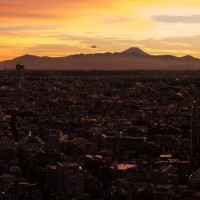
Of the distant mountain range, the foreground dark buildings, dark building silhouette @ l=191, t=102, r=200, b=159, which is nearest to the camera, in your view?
the foreground dark buildings

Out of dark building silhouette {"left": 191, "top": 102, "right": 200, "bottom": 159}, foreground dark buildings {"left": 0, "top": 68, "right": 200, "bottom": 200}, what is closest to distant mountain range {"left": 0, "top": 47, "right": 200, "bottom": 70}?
foreground dark buildings {"left": 0, "top": 68, "right": 200, "bottom": 200}

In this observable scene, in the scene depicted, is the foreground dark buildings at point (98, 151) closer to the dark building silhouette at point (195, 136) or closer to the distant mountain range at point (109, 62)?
the dark building silhouette at point (195, 136)

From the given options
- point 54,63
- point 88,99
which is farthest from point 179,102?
point 54,63

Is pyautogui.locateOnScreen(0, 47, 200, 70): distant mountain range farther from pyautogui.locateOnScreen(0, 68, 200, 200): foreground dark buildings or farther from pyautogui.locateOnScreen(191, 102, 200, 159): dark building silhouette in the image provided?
pyautogui.locateOnScreen(191, 102, 200, 159): dark building silhouette

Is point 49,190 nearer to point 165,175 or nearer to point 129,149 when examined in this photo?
point 165,175

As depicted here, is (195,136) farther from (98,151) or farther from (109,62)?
(109,62)

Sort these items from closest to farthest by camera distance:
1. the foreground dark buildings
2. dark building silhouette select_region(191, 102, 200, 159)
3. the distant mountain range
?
1. the foreground dark buildings
2. dark building silhouette select_region(191, 102, 200, 159)
3. the distant mountain range
